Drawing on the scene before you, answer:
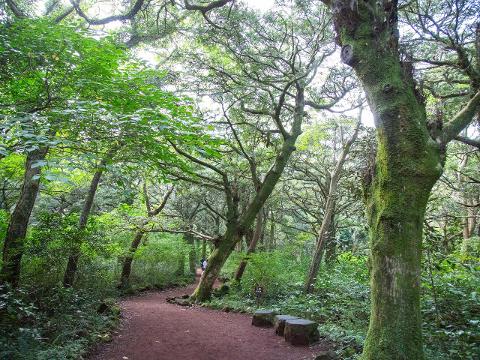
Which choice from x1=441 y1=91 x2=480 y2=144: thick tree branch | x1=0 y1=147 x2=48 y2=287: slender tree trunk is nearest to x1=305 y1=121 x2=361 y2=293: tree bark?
x1=441 y1=91 x2=480 y2=144: thick tree branch

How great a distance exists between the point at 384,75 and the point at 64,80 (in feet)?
14.5

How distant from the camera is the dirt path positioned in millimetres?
5984

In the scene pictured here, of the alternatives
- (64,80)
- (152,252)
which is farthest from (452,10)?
(152,252)

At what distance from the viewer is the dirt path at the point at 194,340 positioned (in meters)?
5.98

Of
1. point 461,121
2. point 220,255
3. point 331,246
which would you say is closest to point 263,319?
point 220,255

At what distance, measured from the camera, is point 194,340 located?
275 inches

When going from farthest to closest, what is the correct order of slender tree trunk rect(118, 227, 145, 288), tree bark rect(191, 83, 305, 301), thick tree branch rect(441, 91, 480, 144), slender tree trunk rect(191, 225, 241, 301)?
slender tree trunk rect(118, 227, 145, 288), slender tree trunk rect(191, 225, 241, 301), tree bark rect(191, 83, 305, 301), thick tree branch rect(441, 91, 480, 144)

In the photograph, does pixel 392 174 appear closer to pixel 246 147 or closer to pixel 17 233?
pixel 17 233

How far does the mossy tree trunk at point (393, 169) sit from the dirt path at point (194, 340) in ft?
8.52

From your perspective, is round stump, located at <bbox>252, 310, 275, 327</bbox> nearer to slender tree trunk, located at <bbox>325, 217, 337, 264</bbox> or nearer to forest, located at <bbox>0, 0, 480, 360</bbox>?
forest, located at <bbox>0, 0, 480, 360</bbox>

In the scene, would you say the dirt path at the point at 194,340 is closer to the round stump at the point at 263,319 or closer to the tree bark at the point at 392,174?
the round stump at the point at 263,319

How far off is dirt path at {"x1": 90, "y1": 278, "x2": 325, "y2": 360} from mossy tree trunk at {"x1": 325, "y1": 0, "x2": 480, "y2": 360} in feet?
8.52

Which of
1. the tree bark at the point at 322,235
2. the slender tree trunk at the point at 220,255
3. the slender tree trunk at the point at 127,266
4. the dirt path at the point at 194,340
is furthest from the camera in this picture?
the slender tree trunk at the point at 127,266

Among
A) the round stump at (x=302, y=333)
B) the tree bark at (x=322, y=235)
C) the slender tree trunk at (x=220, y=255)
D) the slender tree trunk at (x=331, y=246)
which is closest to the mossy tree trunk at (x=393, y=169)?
the round stump at (x=302, y=333)
